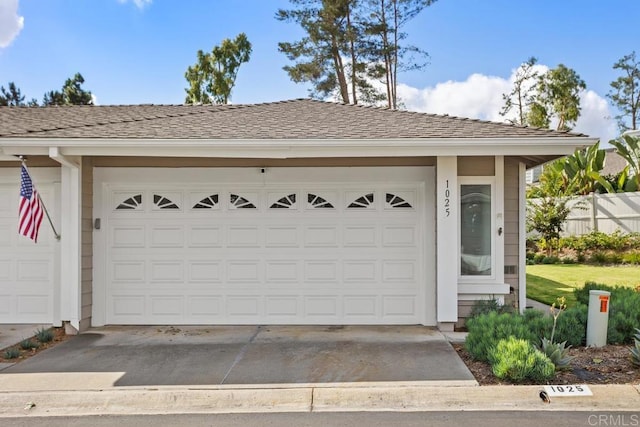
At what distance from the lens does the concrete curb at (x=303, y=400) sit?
509 centimetres

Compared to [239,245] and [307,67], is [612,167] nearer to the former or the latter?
[307,67]

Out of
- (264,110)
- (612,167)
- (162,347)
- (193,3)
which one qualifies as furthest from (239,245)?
(612,167)

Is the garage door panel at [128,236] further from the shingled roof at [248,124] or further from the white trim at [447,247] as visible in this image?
the white trim at [447,247]

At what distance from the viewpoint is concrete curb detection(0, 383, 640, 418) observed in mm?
5090

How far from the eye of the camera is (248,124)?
28.3ft

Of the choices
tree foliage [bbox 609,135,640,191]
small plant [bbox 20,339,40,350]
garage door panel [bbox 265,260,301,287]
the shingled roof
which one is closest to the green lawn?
the shingled roof

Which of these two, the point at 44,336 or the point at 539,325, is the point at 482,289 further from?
the point at 44,336

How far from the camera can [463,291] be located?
8.10m

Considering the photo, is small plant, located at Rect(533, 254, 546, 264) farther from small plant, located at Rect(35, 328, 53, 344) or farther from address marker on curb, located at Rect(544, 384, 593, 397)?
small plant, located at Rect(35, 328, 53, 344)

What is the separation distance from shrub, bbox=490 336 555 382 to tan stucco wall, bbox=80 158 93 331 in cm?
616

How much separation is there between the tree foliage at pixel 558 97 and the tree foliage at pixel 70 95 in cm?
2772

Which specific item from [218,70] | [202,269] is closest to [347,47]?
[218,70]

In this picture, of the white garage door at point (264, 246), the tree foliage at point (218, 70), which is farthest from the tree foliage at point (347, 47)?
the white garage door at point (264, 246)

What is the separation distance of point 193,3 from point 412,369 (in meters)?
14.6
